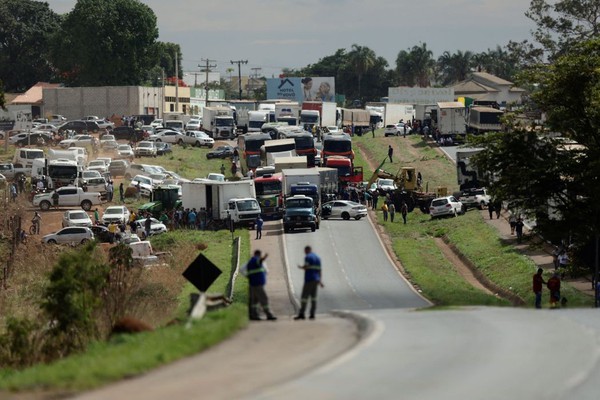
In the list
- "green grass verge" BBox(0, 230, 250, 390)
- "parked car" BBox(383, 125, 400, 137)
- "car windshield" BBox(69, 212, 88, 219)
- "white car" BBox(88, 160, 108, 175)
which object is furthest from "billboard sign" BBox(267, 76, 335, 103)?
"green grass verge" BBox(0, 230, 250, 390)

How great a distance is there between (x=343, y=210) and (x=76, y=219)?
1513 cm

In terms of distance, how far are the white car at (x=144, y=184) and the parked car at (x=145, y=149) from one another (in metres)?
15.9

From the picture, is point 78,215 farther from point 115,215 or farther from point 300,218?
point 300,218

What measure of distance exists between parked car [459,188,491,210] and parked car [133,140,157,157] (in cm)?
3140

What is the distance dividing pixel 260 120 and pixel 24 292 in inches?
2760

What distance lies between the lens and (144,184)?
78500 mm

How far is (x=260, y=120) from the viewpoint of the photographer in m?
117

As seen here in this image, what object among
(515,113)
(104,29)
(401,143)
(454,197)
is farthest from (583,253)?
(104,29)

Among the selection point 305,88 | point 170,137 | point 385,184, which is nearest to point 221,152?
point 170,137

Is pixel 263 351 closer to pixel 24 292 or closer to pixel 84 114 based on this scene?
pixel 24 292

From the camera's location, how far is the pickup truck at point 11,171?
263 ft

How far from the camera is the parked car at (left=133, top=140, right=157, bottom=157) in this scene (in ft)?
316

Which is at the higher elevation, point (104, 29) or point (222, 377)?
point (104, 29)

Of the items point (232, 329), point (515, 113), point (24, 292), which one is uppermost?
point (515, 113)
